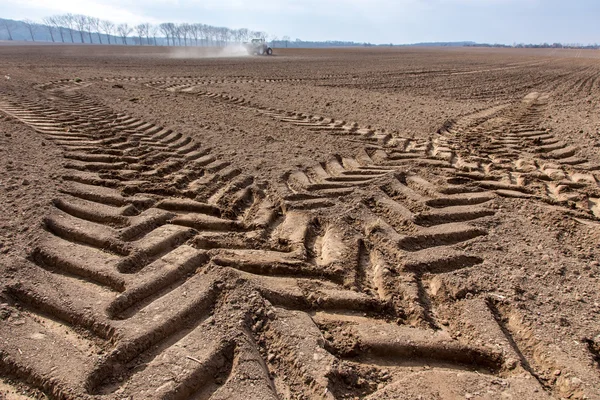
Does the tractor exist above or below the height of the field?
below

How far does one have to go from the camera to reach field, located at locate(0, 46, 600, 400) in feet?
5.93

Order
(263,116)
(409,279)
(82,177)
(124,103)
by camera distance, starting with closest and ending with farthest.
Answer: (409,279) → (82,177) → (263,116) → (124,103)

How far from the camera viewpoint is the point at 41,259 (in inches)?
102

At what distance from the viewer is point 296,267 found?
8.50ft

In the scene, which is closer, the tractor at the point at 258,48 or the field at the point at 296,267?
the field at the point at 296,267

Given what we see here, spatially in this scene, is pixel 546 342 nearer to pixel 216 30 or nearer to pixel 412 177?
pixel 412 177

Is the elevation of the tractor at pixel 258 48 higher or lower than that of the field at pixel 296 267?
lower

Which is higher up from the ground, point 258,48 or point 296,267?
point 296,267

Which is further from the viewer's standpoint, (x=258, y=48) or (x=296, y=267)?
(x=258, y=48)

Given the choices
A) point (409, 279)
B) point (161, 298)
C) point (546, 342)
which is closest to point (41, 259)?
point (161, 298)

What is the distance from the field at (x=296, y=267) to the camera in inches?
71.2

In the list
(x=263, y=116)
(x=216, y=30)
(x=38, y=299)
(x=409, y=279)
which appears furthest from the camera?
(x=216, y=30)

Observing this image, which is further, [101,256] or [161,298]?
[101,256]

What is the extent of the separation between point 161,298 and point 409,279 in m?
1.47
